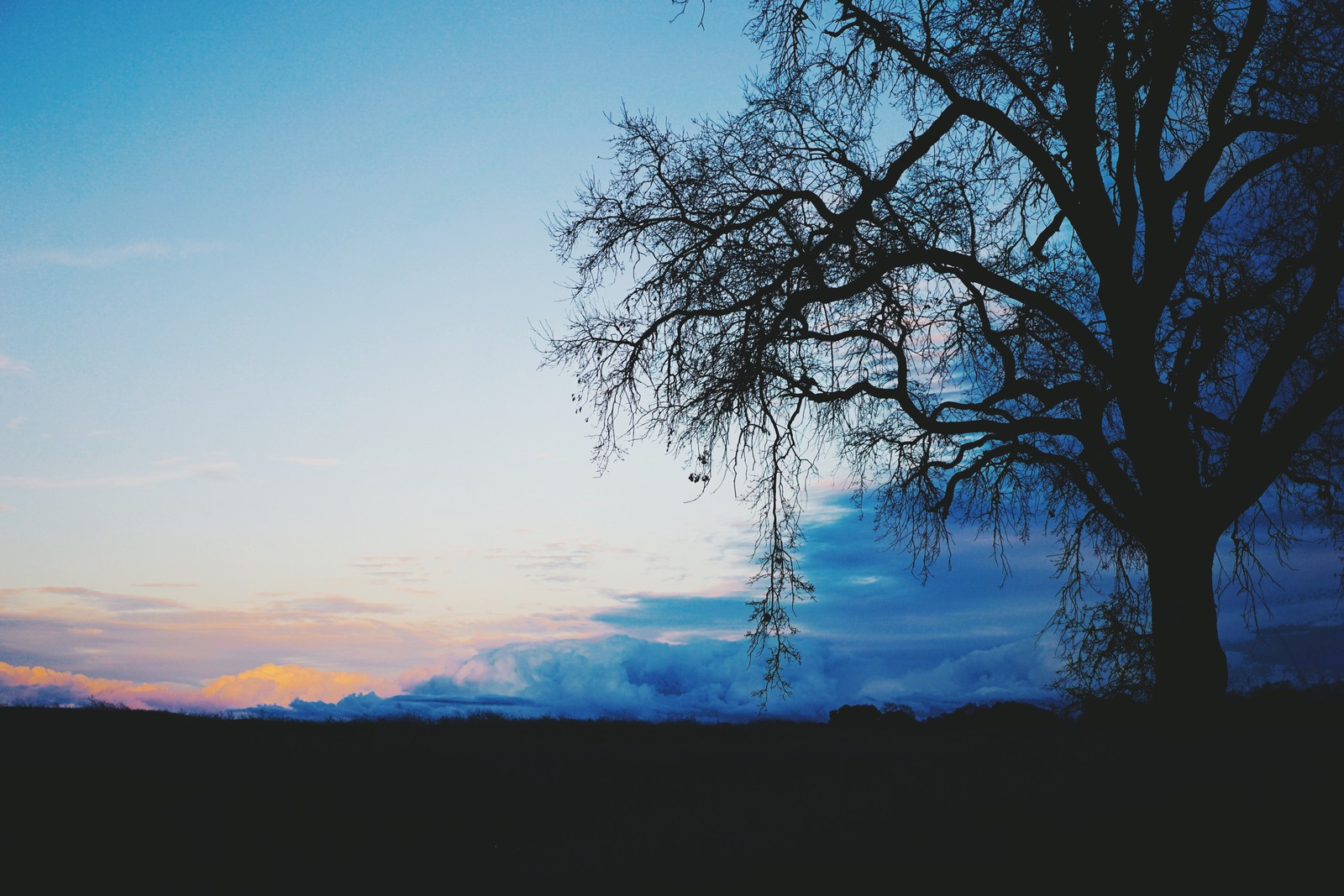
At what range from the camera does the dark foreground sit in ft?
19.3

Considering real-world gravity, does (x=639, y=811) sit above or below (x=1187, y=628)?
below

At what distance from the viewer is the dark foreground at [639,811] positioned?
232 inches

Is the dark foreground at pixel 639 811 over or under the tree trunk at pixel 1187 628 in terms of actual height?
under

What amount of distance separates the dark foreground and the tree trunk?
1.52 feet

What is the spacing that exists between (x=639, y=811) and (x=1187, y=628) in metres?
6.62

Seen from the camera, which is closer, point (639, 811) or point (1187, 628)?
point (639, 811)

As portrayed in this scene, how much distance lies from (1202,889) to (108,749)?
1143cm

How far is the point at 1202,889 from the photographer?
17.1ft

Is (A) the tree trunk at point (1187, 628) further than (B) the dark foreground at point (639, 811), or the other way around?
(A) the tree trunk at point (1187, 628)

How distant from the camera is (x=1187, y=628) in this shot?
32.4 ft

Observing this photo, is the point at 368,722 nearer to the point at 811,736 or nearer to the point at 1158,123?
the point at 811,736

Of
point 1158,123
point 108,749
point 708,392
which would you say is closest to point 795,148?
point 708,392

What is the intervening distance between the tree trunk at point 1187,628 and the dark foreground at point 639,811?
46 cm

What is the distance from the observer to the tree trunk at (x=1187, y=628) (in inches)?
389
